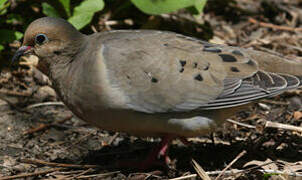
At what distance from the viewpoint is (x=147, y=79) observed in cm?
380

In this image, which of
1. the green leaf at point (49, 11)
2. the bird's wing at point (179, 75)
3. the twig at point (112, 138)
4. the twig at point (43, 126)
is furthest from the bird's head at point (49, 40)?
the green leaf at point (49, 11)

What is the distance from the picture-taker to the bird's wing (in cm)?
379

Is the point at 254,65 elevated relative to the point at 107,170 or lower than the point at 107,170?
elevated

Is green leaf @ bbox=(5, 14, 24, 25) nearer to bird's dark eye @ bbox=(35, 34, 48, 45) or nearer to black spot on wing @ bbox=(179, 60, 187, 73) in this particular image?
bird's dark eye @ bbox=(35, 34, 48, 45)

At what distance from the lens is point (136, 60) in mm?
3828

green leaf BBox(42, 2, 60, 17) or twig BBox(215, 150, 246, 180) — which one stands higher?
green leaf BBox(42, 2, 60, 17)

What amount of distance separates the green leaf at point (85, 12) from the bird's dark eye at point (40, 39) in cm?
116

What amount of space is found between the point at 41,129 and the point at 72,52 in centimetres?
108

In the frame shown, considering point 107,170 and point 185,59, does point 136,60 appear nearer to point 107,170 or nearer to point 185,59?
point 185,59

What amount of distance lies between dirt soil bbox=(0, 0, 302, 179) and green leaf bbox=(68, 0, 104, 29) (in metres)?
0.73

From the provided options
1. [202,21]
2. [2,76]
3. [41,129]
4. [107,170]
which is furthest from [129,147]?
[202,21]

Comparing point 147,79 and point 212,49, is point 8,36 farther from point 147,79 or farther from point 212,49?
point 212,49

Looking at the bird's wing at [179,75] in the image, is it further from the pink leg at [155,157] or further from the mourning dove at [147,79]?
the pink leg at [155,157]

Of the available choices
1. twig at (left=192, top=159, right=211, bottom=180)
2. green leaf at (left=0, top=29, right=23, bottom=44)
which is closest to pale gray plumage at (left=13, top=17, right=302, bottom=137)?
twig at (left=192, top=159, right=211, bottom=180)
